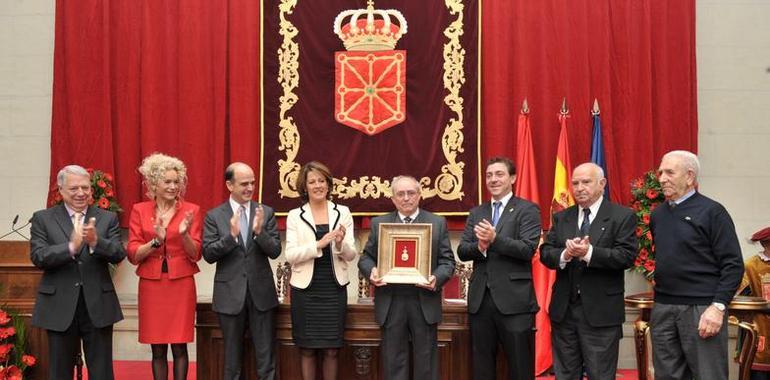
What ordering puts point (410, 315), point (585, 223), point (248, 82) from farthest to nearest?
point (248, 82), point (410, 315), point (585, 223)

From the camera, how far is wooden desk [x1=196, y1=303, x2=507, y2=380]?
196 inches

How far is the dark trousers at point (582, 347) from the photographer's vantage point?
4.28 m

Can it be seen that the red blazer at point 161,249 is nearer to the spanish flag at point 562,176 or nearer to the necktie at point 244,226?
the necktie at point 244,226

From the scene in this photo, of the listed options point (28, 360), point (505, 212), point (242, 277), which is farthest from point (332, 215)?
point (28, 360)

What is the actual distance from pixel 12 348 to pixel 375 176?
312 cm

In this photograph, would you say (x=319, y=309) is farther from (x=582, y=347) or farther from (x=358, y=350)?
(x=582, y=347)

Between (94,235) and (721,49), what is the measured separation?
541cm

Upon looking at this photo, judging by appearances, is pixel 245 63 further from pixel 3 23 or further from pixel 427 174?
pixel 3 23

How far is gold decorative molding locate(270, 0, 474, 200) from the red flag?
0.48 metres

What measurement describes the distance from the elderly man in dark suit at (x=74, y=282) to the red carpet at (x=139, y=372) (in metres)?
1.37

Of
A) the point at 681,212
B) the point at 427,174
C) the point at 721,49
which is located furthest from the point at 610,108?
the point at 681,212

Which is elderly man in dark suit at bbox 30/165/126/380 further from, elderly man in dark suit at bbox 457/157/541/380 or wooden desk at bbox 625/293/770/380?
wooden desk at bbox 625/293/770/380

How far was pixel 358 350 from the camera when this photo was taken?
499 centimetres

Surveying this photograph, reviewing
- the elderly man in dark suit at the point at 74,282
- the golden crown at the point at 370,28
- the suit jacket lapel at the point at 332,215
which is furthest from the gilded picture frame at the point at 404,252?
the golden crown at the point at 370,28
